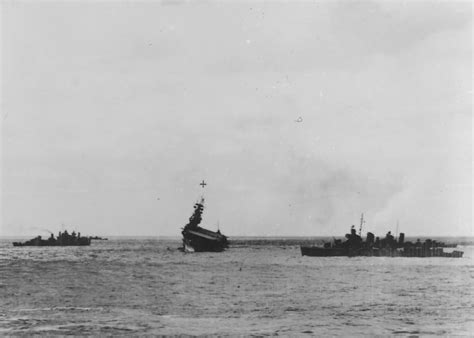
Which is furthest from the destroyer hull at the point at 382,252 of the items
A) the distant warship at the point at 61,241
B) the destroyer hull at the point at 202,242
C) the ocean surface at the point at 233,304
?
the distant warship at the point at 61,241

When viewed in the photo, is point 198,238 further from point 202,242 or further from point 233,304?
point 233,304

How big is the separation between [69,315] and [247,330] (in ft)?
34.0

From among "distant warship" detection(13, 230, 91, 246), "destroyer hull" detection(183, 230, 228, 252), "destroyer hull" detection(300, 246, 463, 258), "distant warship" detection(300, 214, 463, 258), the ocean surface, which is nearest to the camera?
the ocean surface

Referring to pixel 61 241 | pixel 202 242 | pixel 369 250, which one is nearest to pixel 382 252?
pixel 369 250

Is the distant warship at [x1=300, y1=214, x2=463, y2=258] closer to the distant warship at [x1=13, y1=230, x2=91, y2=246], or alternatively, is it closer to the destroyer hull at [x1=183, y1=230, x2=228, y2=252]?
the destroyer hull at [x1=183, y1=230, x2=228, y2=252]

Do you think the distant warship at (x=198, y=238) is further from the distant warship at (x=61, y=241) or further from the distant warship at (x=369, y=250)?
the distant warship at (x=61, y=241)

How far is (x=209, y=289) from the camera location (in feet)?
155

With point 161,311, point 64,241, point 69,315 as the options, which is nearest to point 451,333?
point 161,311

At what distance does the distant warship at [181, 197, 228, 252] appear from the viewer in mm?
108188

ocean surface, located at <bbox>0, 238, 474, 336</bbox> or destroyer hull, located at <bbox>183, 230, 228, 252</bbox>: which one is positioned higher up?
destroyer hull, located at <bbox>183, 230, 228, 252</bbox>

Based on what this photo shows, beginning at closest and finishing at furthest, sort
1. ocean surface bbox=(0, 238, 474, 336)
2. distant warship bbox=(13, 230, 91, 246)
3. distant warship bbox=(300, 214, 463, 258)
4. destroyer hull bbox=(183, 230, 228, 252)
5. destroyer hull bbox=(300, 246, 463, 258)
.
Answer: ocean surface bbox=(0, 238, 474, 336) < distant warship bbox=(300, 214, 463, 258) < destroyer hull bbox=(300, 246, 463, 258) < destroyer hull bbox=(183, 230, 228, 252) < distant warship bbox=(13, 230, 91, 246)

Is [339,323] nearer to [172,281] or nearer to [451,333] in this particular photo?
[451,333]

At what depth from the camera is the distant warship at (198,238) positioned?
108188 millimetres

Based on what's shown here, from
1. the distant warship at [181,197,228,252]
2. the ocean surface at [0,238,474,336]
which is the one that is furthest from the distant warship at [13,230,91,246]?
the ocean surface at [0,238,474,336]
